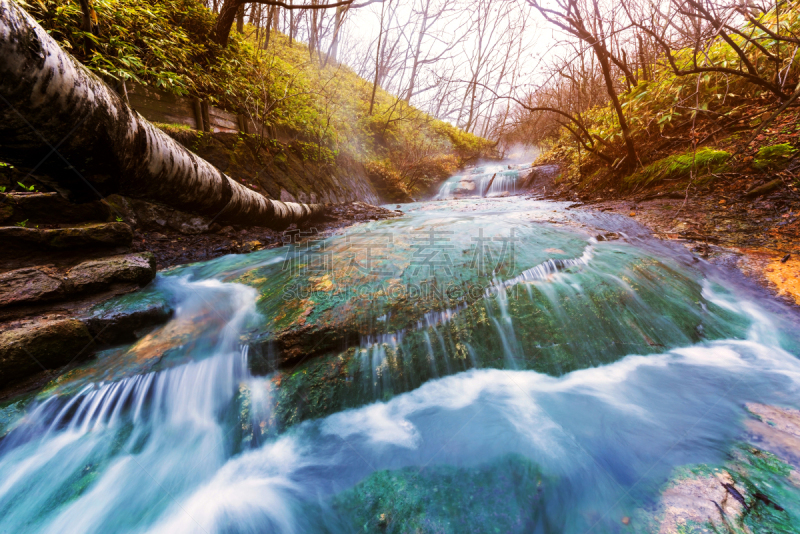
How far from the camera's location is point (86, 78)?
151 centimetres

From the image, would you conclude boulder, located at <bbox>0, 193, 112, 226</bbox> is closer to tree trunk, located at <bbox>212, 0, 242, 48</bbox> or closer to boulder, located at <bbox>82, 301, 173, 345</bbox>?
boulder, located at <bbox>82, 301, 173, 345</bbox>

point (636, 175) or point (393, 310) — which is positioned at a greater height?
point (636, 175)

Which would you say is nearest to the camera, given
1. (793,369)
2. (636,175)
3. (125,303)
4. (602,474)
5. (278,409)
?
(602,474)

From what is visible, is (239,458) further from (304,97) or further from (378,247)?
(304,97)

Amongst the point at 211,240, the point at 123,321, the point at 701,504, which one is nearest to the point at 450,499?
the point at 701,504

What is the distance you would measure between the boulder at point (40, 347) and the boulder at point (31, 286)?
31cm

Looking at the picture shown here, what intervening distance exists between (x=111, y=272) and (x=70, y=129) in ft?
4.93

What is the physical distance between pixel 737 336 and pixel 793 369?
0.38 meters

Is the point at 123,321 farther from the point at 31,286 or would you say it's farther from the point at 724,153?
the point at 724,153

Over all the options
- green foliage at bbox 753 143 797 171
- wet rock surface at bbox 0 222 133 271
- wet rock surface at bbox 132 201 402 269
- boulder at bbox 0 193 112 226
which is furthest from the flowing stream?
green foliage at bbox 753 143 797 171

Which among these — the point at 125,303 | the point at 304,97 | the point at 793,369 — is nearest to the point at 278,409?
the point at 125,303

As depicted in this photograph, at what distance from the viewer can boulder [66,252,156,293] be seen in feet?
7.33

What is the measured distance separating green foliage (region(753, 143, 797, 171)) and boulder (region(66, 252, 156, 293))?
7.69 metres

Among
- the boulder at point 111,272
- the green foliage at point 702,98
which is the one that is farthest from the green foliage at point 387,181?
the boulder at point 111,272
